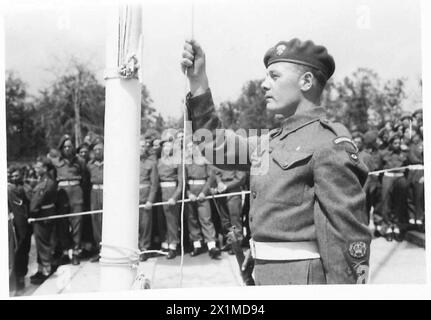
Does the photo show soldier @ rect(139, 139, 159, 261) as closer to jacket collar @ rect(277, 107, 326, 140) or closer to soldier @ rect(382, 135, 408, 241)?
soldier @ rect(382, 135, 408, 241)

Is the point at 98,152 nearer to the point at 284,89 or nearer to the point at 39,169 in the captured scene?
the point at 39,169

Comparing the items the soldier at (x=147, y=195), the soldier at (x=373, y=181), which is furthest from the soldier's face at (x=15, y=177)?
Answer: the soldier at (x=373, y=181)

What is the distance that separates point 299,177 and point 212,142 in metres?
0.34

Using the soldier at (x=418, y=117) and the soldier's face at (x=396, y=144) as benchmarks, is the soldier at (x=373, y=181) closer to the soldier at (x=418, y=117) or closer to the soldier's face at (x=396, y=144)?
the soldier's face at (x=396, y=144)

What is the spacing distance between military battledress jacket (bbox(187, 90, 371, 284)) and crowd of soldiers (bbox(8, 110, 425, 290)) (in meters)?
1.32

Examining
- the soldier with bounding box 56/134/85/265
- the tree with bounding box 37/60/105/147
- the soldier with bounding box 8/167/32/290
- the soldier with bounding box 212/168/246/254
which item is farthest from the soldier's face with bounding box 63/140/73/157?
the soldier with bounding box 212/168/246/254

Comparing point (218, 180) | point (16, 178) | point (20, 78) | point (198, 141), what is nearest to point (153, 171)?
point (218, 180)

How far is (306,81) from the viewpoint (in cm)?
197

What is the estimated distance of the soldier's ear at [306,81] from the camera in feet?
6.45

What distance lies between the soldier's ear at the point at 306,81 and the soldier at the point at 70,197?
83.2 inches

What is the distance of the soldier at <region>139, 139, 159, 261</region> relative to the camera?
388cm

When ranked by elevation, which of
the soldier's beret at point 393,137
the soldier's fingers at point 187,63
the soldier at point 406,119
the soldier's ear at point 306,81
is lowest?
the soldier's beret at point 393,137

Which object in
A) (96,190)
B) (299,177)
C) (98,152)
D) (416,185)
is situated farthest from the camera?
(96,190)

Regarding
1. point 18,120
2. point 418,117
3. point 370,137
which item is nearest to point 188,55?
point 18,120
